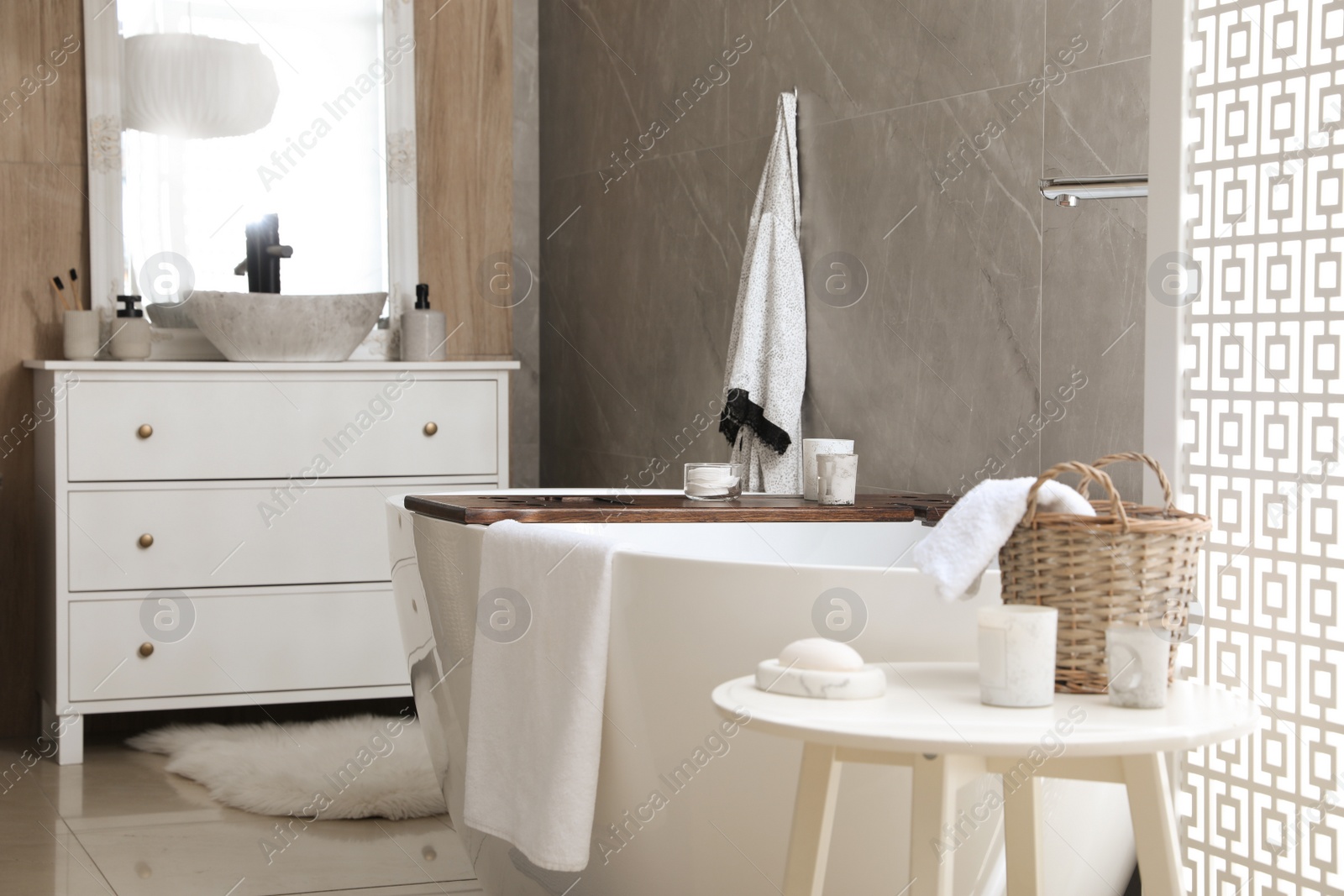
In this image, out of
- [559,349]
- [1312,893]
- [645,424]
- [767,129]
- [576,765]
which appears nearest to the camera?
[1312,893]

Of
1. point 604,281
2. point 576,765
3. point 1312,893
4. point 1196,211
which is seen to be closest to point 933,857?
point 1312,893

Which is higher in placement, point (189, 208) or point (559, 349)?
point (189, 208)

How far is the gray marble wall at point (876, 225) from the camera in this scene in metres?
2.20

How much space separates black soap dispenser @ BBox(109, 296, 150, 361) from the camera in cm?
328

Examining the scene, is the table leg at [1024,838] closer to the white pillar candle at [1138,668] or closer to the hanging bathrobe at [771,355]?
the white pillar candle at [1138,668]

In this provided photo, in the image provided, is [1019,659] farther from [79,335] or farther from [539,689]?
[79,335]

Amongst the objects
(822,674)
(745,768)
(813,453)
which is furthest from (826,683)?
(813,453)

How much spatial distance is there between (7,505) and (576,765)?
219cm

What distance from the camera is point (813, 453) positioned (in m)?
2.63

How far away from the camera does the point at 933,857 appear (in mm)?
1313

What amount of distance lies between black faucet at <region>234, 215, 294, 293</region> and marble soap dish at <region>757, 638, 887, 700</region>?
242 centimetres

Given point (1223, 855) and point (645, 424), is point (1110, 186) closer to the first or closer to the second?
point (1223, 855)

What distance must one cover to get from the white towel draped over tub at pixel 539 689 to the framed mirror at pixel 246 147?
5.95ft

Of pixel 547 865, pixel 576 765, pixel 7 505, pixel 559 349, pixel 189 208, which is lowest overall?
pixel 547 865
